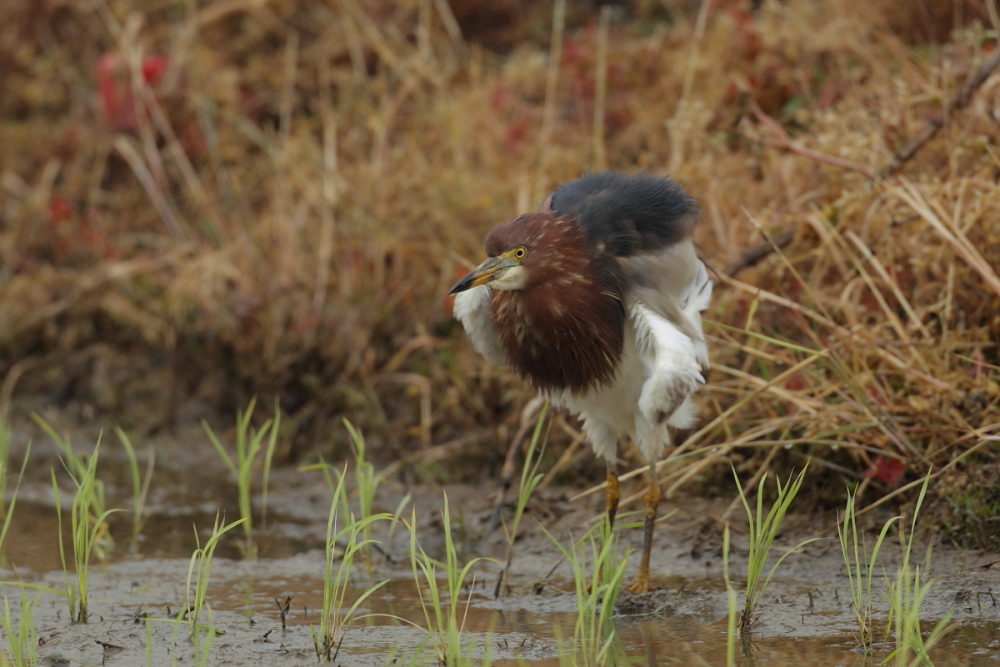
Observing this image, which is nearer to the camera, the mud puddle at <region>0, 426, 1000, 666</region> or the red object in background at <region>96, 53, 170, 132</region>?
the mud puddle at <region>0, 426, 1000, 666</region>

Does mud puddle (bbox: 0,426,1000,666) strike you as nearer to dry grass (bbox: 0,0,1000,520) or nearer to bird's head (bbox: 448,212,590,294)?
dry grass (bbox: 0,0,1000,520)

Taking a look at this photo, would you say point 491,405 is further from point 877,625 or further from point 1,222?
point 1,222

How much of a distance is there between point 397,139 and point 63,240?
194 centimetres

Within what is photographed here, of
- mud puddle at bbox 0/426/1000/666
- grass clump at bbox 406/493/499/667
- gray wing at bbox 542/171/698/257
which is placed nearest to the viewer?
grass clump at bbox 406/493/499/667

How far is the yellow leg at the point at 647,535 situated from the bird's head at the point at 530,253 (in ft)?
2.41

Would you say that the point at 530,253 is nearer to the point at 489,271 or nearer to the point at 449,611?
the point at 489,271

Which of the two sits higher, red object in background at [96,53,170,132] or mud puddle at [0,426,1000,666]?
red object in background at [96,53,170,132]

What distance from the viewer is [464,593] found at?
138 inches

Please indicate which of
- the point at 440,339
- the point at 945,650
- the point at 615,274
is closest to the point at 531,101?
the point at 440,339

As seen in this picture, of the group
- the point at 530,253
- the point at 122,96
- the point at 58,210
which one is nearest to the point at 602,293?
the point at 530,253

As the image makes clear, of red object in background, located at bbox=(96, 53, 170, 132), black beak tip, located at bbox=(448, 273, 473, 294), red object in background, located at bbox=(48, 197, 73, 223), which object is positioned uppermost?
red object in background, located at bbox=(96, 53, 170, 132)

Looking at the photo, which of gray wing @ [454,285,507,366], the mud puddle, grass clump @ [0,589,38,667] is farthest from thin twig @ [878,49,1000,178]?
grass clump @ [0,589,38,667]

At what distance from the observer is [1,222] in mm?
6711

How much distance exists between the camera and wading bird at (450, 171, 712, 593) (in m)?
3.35
